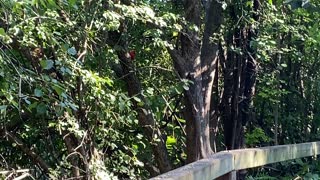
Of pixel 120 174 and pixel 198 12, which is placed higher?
pixel 198 12

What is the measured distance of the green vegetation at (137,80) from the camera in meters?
4.02

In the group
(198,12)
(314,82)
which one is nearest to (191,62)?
(198,12)

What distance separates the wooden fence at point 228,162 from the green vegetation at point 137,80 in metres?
1.04

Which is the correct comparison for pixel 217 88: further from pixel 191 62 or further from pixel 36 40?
pixel 36 40

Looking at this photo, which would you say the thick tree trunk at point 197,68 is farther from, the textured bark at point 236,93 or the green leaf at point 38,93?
the green leaf at point 38,93

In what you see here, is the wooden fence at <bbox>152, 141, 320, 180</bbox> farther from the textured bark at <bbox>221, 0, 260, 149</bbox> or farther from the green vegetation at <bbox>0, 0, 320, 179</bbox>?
the textured bark at <bbox>221, 0, 260, 149</bbox>

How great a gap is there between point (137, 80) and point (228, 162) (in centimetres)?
302

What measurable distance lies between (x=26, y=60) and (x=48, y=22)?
2.39ft

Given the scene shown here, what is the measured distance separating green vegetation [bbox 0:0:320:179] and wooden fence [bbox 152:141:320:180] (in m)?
1.04

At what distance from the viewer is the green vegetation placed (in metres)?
4.02

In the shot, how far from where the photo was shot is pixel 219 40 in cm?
643

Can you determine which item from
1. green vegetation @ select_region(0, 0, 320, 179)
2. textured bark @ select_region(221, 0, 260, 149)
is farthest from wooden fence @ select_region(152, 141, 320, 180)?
textured bark @ select_region(221, 0, 260, 149)

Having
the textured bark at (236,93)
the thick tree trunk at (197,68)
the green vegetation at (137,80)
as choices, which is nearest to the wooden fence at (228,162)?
the green vegetation at (137,80)

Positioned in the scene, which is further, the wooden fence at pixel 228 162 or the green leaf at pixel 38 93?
the green leaf at pixel 38 93
